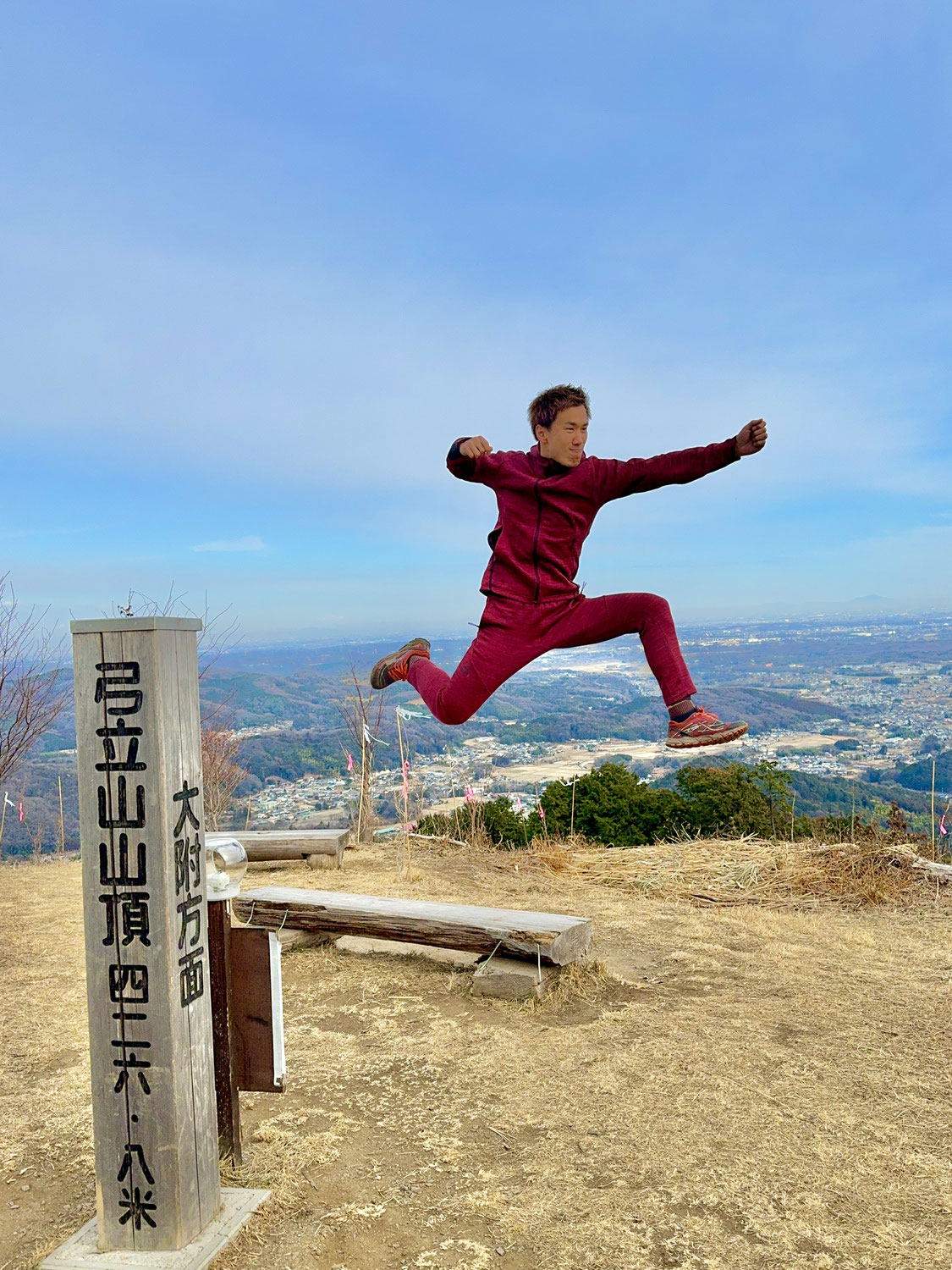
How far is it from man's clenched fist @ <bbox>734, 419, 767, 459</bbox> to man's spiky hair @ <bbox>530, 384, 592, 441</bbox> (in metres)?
0.48

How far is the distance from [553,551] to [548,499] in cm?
17

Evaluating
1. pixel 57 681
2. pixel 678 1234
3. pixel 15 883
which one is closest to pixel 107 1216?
pixel 678 1234

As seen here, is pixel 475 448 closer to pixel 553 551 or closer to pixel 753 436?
pixel 553 551

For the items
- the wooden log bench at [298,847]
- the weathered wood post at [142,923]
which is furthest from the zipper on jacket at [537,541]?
the wooden log bench at [298,847]

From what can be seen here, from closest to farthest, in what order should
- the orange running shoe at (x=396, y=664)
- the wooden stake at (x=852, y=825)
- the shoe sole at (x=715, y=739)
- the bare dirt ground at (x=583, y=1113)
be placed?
the shoe sole at (x=715, y=739) → the bare dirt ground at (x=583, y=1113) → the orange running shoe at (x=396, y=664) → the wooden stake at (x=852, y=825)

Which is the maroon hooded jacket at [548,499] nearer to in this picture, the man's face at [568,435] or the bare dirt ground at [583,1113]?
the man's face at [568,435]

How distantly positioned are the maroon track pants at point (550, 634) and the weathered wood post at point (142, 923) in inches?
34.6

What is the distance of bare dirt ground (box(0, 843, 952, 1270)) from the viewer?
2992 millimetres

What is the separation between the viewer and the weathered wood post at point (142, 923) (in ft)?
8.91

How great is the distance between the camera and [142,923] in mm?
2752

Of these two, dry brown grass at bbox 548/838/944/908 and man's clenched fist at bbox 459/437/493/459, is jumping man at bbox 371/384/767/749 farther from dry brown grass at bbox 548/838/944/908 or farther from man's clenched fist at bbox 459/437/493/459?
dry brown grass at bbox 548/838/944/908

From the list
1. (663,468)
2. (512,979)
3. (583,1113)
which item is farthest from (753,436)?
(512,979)

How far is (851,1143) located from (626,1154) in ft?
2.91

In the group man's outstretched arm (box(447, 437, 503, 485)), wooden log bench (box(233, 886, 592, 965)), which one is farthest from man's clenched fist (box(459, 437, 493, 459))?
wooden log bench (box(233, 886, 592, 965))
